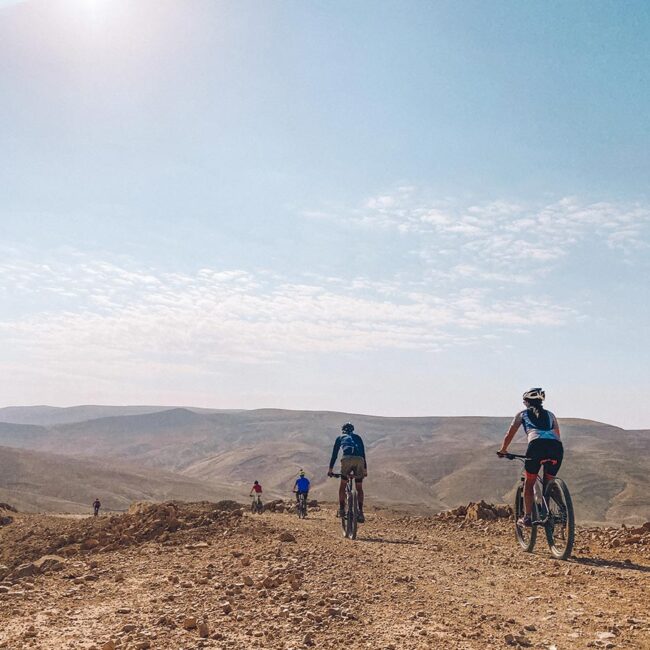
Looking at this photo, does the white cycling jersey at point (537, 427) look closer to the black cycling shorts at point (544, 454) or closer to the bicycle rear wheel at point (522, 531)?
the black cycling shorts at point (544, 454)

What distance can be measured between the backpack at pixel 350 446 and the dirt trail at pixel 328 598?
2320 mm

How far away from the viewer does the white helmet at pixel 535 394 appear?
354 inches

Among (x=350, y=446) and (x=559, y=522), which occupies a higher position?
(x=350, y=446)

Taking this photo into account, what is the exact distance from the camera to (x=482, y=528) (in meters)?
13.2

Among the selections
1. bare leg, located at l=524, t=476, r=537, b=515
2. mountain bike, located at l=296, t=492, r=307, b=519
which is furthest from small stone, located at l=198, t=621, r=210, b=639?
mountain bike, located at l=296, t=492, r=307, b=519

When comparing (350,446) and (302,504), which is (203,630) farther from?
(302,504)

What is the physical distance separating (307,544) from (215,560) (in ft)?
5.44

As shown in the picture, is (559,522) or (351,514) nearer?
(559,522)

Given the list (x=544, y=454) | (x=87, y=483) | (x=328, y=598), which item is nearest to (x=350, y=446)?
(x=544, y=454)

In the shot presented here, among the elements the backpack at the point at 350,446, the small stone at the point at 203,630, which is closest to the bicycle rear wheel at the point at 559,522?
the backpack at the point at 350,446

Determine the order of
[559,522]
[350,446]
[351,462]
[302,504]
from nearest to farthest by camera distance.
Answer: [559,522]
[351,462]
[350,446]
[302,504]

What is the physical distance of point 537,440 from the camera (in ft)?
28.6

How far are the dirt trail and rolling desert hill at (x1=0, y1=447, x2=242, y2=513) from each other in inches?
3473

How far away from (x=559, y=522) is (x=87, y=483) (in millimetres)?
112866
